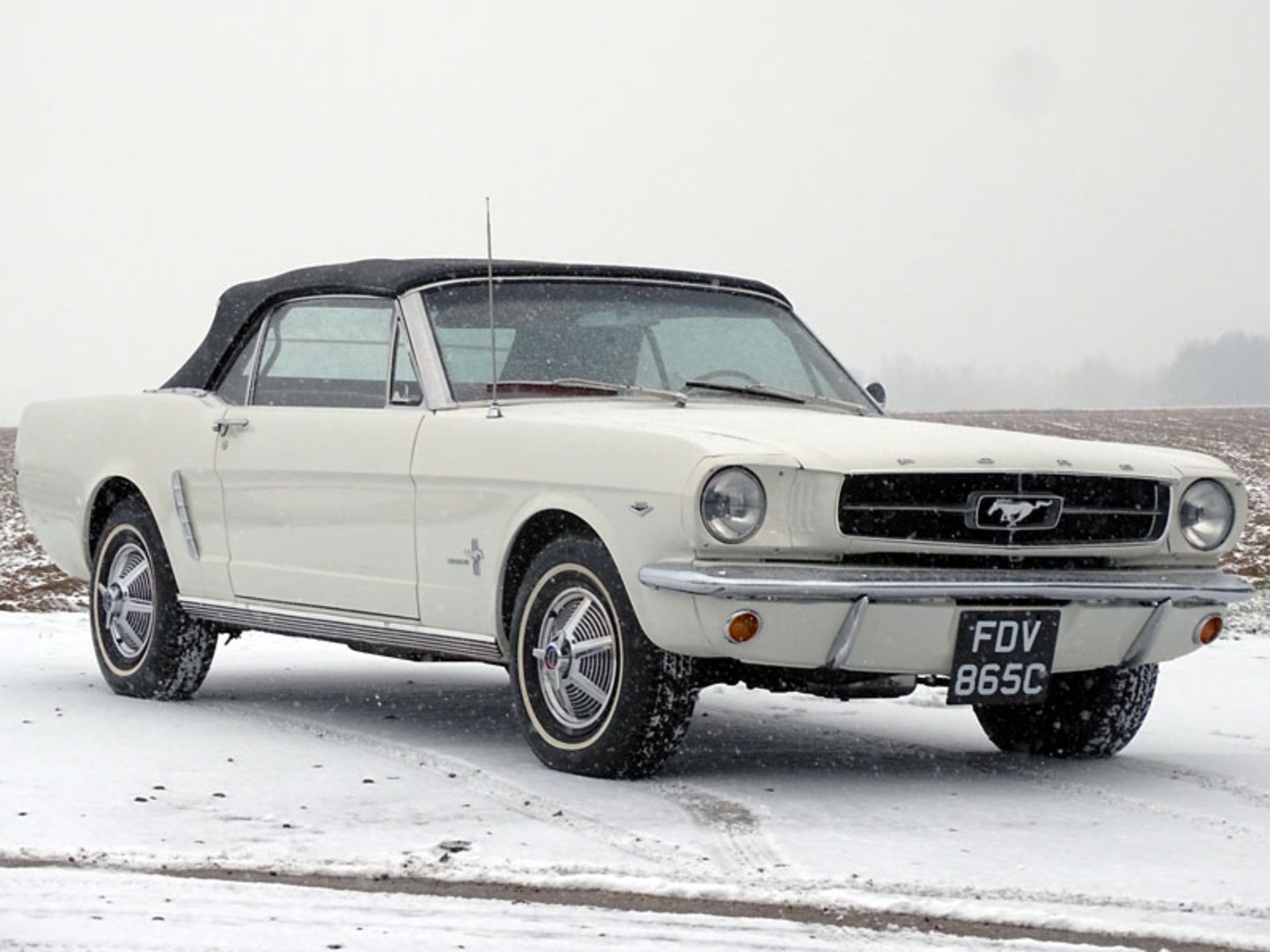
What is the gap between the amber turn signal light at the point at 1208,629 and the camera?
A: 682 cm

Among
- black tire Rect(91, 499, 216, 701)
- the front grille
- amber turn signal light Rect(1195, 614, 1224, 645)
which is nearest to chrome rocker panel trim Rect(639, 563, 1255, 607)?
the front grille

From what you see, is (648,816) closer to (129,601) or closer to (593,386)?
(593,386)

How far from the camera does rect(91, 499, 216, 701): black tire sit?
8.45 meters

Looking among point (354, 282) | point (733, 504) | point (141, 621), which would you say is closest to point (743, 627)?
point (733, 504)

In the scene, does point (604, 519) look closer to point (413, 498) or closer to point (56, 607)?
point (413, 498)

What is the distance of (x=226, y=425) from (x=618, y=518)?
2518mm

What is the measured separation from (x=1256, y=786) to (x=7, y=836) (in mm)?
3654

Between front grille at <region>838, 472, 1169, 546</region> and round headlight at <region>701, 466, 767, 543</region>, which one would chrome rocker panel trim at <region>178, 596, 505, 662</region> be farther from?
front grille at <region>838, 472, 1169, 546</region>

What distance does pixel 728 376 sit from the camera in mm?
7602

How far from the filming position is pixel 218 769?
6496 mm

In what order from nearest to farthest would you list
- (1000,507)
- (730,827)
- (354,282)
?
1. (730,827)
2. (1000,507)
3. (354,282)

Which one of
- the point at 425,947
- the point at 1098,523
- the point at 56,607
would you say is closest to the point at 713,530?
the point at 1098,523

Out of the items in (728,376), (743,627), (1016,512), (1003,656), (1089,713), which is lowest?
(1089,713)

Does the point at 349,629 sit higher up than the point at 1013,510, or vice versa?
the point at 1013,510
